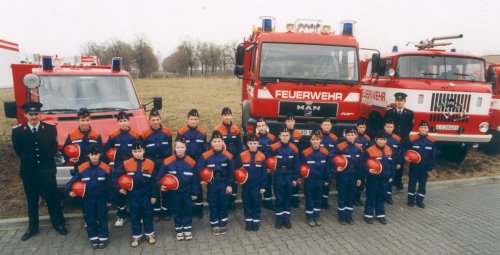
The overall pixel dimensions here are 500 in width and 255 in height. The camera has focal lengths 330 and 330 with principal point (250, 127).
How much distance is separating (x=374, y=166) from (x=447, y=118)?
351 centimetres

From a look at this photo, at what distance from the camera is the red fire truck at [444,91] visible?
7.70 meters

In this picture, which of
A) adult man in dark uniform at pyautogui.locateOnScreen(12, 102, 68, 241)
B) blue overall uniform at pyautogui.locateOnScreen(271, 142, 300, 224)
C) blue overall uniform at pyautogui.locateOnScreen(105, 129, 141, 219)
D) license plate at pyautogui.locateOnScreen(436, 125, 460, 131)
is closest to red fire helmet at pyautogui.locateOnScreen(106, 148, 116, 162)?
blue overall uniform at pyautogui.locateOnScreen(105, 129, 141, 219)

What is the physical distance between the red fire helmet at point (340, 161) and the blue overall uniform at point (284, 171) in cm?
68

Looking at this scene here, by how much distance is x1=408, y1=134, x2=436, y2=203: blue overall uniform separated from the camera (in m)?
6.28

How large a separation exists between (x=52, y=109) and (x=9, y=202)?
192cm

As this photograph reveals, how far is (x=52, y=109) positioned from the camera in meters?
6.16

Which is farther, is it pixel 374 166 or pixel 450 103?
pixel 450 103

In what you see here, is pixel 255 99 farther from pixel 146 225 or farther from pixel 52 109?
pixel 52 109

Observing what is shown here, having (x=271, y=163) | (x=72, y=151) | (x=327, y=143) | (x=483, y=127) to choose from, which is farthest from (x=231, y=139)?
(x=483, y=127)

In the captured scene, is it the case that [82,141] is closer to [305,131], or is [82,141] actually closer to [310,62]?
[305,131]

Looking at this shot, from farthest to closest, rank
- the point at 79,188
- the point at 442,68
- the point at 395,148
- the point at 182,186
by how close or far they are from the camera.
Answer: the point at 442,68
the point at 395,148
the point at 182,186
the point at 79,188

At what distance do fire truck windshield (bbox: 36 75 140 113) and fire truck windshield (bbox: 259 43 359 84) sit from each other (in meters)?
2.89

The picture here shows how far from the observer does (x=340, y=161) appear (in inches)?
217

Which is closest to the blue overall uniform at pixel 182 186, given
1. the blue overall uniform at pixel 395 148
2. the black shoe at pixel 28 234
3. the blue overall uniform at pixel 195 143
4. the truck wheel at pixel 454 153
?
the blue overall uniform at pixel 195 143
